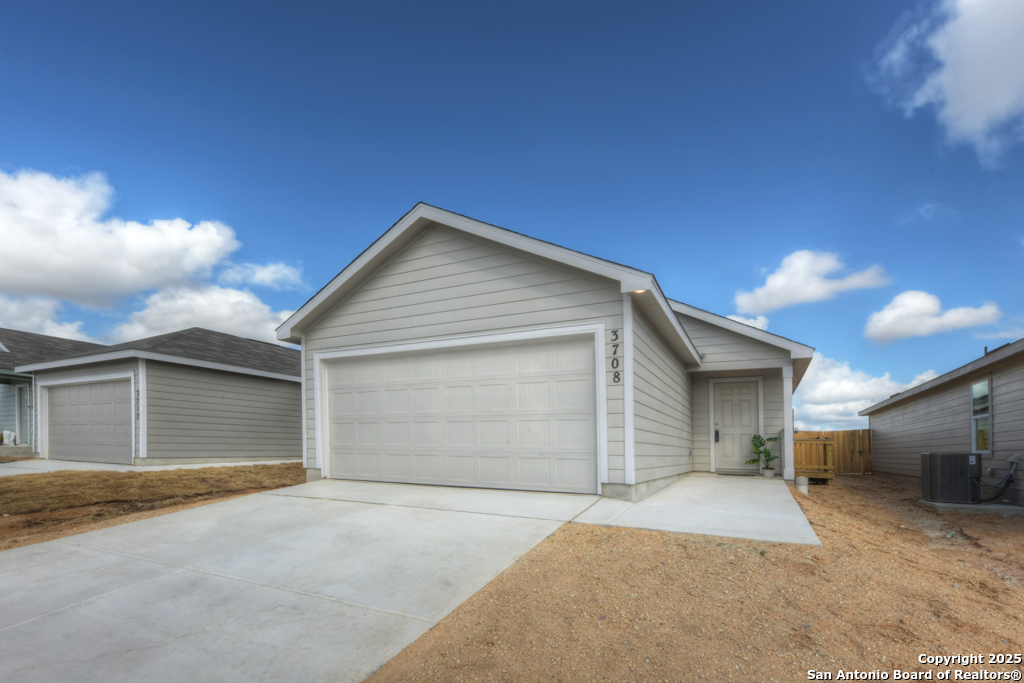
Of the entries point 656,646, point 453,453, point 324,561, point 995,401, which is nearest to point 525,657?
point 656,646

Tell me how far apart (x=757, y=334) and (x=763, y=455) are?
287cm

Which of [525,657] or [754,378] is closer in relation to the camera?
[525,657]

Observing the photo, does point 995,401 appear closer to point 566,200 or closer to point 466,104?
point 566,200

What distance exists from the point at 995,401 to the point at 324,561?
13.3m

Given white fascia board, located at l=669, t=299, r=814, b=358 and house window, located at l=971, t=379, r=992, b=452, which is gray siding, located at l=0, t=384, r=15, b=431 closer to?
white fascia board, located at l=669, t=299, r=814, b=358

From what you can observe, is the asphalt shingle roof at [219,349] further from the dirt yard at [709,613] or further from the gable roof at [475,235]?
the dirt yard at [709,613]

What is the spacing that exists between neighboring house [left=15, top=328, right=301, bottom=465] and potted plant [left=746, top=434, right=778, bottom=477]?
15036 mm

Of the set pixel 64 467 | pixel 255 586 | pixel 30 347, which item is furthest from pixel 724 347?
pixel 30 347

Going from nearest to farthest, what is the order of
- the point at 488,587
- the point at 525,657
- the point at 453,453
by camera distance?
1. the point at 525,657
2. the point at 488,587
3. the point at 453,453

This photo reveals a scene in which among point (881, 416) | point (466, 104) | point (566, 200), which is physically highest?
point (466, 104)

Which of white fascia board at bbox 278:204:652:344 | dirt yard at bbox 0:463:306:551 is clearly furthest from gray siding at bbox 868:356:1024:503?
dirt yard at bbox 0:463:306:551

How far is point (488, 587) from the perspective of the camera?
3955mm

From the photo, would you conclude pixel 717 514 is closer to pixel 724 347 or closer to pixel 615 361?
pixel 615 361

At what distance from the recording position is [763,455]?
37.9 feet
